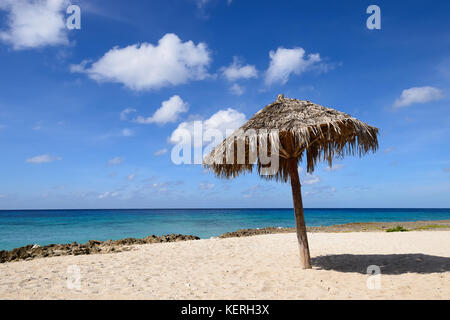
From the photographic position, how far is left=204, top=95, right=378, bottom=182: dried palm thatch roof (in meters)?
5.20

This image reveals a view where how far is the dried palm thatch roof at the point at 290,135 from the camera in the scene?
17.0 feet

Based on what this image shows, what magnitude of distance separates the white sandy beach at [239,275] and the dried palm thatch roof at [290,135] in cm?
224

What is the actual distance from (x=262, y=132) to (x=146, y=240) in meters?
7.84

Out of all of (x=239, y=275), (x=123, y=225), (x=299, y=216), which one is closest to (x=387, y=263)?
(x=299, y=216)

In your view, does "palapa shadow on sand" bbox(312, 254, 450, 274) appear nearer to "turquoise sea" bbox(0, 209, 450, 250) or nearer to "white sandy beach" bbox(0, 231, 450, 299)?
"white sandy beach" bbox(0, 231, 450, 299)

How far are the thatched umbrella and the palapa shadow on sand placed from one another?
2.80 feet

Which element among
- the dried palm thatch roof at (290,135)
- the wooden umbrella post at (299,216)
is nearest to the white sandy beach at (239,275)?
the wooden umbrella post at (299,216)

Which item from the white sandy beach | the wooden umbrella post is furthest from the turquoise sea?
the wooden umbrella post

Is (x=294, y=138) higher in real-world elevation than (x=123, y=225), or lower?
higher

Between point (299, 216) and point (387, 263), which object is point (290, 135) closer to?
point (299, 216)

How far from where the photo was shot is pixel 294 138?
5.70 metres

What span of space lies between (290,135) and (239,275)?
2927mm
